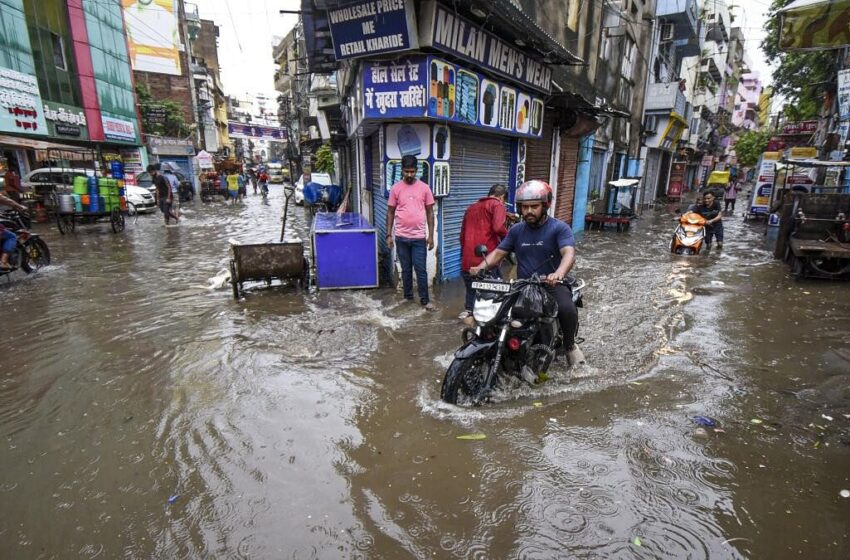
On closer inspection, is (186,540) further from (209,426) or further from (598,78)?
(598,78)

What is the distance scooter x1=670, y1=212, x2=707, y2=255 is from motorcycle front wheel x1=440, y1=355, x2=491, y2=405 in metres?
9.21

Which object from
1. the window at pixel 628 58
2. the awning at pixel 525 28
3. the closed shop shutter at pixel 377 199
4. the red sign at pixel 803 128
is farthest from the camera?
the red sign at pixel 803 128

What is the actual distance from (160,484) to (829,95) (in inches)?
1074

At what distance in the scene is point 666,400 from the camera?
394 centimetres

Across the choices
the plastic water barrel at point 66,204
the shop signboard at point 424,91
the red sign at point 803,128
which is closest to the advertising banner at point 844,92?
the shop signboard at point 424,91

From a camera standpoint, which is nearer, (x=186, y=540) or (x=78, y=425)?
(x=186, y=540)

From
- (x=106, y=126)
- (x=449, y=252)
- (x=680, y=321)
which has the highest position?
(x=106, y=126)

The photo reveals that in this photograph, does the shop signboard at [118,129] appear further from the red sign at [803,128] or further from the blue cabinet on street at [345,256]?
the red sign at [803,128]

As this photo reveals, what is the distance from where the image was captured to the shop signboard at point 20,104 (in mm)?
15281

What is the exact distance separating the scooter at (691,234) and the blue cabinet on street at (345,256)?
7937 millimetres

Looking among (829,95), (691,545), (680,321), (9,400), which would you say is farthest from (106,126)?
(829,95)

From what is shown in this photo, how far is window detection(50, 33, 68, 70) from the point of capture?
59.8 ft

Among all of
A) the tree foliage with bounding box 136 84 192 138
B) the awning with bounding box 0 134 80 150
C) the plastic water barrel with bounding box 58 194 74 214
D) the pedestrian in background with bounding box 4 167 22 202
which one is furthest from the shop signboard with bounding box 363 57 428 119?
the tree foliage with bounding box 136 84 192 138

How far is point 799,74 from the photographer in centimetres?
2202
